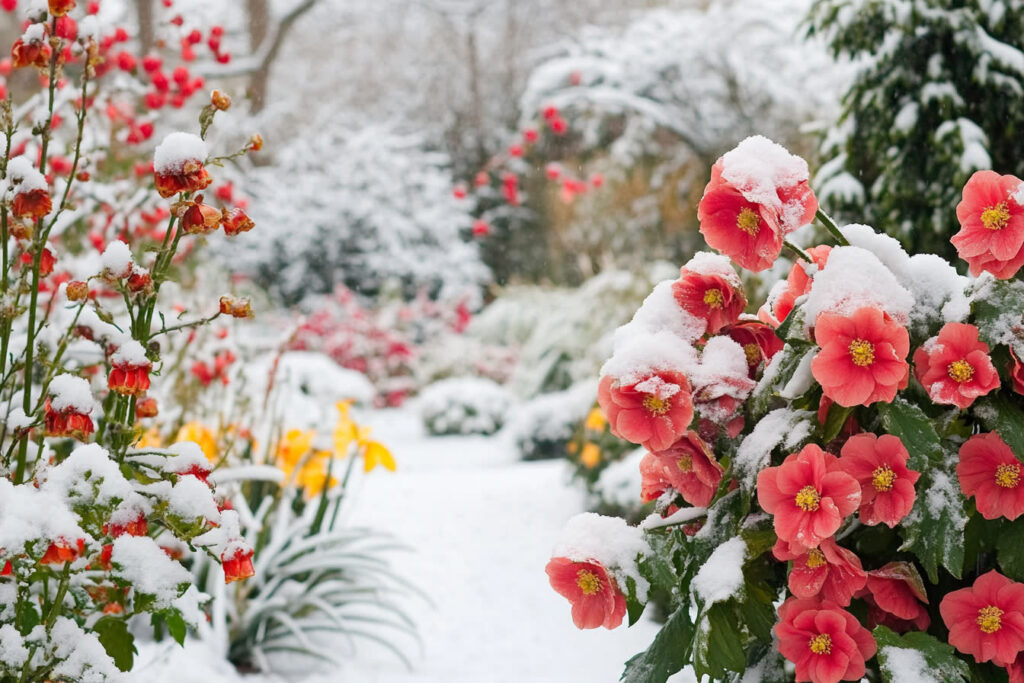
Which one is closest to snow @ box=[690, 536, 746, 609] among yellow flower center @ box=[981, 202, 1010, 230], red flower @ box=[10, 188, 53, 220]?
yellow flower center @ box=[981, 202, 1010, 230]

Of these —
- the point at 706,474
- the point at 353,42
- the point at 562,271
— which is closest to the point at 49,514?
the point at 706,474

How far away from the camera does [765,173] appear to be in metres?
1.02

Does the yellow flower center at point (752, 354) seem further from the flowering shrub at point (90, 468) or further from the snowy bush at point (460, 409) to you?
the snowy bush at point (460, 409)

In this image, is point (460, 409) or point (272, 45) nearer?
point (460, 409)

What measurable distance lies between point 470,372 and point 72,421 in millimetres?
7803

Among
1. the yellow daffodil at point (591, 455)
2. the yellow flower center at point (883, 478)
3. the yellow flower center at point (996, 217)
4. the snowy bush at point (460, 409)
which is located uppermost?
the yellow flower center at point (996, 217)

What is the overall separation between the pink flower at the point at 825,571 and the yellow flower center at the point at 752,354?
260 mm

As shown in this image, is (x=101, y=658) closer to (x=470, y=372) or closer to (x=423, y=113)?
(x=470, y=372)

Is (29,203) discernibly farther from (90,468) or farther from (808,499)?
(808,499)

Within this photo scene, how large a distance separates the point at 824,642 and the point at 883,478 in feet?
0.65

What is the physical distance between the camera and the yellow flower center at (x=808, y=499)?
3.09ft

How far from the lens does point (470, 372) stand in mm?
8891

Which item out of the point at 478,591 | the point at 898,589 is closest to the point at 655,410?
the point at 898,589

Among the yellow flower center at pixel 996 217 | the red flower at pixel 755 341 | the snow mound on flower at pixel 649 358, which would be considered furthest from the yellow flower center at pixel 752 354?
the yellow flower center at pixel 996 217
